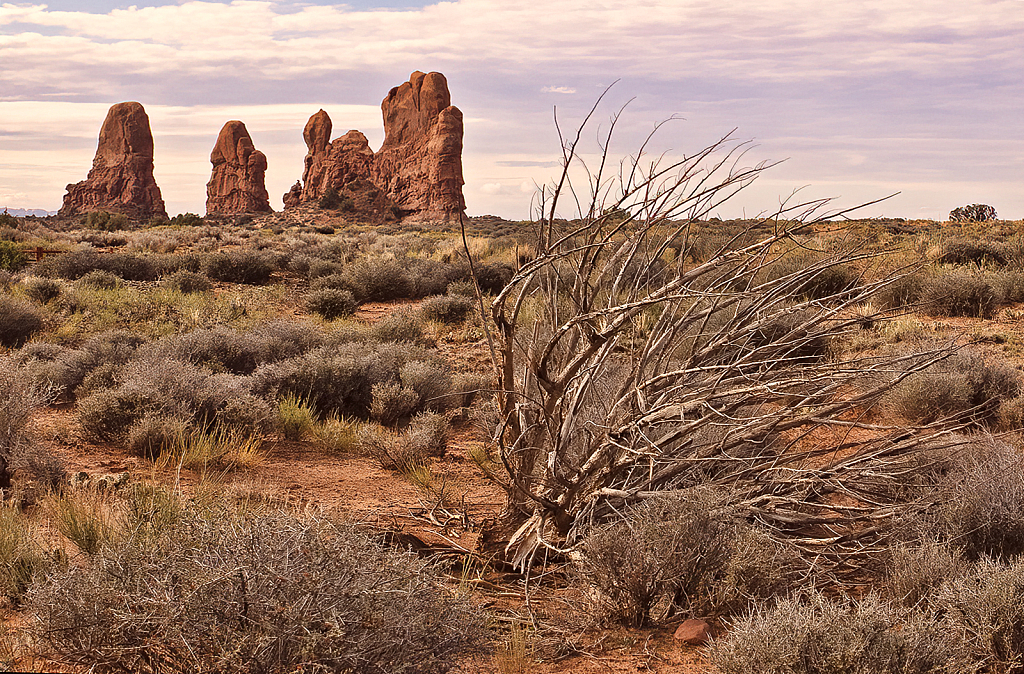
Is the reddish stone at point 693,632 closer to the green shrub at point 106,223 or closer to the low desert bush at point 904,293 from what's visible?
the low desert bush at point 904,293

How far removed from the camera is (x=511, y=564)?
14.6 ft

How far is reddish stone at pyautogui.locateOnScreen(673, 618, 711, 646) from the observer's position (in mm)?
3400

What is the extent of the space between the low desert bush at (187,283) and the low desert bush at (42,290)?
1.95m

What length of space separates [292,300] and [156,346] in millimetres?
5730

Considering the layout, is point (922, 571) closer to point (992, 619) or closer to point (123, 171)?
point (992, 619)

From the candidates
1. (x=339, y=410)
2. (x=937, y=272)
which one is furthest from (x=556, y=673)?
(x=937, y=272)

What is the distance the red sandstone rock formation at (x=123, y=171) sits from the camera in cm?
9925

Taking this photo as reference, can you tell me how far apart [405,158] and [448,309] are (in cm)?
8636

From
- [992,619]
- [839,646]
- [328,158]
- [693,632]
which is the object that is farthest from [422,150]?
[839,646]

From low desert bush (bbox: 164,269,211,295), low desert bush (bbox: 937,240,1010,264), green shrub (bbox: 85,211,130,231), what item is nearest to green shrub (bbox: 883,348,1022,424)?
low desert bush (bbox: 937,240,1010,264)

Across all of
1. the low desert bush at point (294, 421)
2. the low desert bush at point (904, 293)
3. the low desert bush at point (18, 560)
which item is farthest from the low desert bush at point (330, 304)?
the low desert bush at point (18, 560)

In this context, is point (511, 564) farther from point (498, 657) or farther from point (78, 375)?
point (78, 375)

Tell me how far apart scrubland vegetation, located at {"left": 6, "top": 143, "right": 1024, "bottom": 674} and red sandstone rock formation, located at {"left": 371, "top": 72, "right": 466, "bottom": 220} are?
79827 mm

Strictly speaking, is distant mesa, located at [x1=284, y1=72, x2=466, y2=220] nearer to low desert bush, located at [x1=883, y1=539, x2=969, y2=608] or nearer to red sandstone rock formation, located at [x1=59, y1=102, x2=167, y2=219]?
red sandstone rock formation, located at [x1=59, y1=102, x2=167, y2=219]
